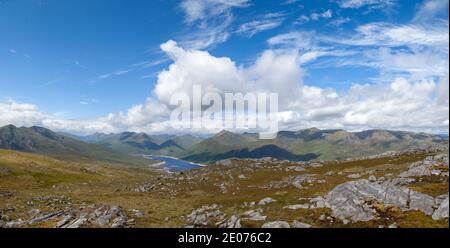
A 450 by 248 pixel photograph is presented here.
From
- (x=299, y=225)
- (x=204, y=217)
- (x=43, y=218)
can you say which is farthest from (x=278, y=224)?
(x=43, y=218)

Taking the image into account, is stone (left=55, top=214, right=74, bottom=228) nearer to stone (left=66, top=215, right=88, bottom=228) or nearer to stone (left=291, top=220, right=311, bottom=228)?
stone (left=66, top=215, right=88, bottom=228)

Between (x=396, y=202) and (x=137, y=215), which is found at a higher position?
(x=396, y=202)

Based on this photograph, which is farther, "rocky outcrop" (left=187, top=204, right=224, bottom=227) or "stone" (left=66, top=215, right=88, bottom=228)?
"rocky outcrop" (left=187, top=204, right=224, bottom=227)

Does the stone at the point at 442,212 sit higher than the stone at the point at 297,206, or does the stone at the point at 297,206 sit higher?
the stone at the point at 442,212

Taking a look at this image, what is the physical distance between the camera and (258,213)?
47.9 metres

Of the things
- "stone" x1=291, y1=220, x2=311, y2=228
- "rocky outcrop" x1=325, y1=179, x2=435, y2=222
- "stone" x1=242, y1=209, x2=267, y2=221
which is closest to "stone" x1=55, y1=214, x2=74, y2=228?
"stone" x1=242, y1=209, x2=267, y2=221

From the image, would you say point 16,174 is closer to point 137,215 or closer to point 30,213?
point 30,213

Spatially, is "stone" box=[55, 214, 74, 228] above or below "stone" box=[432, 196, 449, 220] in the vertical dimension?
below

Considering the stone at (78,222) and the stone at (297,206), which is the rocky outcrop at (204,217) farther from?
the stone at (78,222)

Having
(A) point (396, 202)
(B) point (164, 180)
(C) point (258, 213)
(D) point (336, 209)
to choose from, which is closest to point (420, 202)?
(A) point (396, 202)

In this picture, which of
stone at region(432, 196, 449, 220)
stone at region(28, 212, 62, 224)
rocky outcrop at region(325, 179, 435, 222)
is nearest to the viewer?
stone at region(432, 196, 449, 220)

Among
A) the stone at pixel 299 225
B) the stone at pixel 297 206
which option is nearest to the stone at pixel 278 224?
the stone at pixel 299 225
